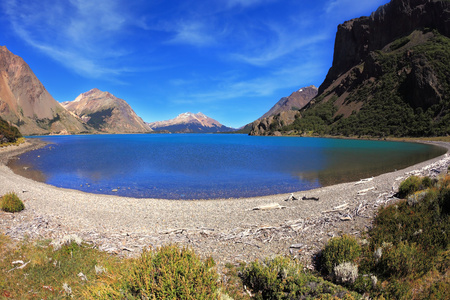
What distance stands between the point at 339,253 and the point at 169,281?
5507 mm

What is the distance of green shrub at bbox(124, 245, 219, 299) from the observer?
4.88 m

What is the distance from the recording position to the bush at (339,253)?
7309 mm

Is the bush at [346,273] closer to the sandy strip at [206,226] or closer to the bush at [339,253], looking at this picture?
the bush at [339,253]

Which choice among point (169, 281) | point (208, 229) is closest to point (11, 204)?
point (208, 229)

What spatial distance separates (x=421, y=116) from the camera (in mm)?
131000

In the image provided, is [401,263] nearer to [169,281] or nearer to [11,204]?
[169,281]

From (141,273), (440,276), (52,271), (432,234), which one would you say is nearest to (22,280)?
(52,271)

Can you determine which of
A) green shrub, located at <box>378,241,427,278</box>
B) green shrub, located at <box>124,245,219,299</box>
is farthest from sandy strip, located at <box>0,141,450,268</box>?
green shrub, located at <box>124,245,219,299</box>

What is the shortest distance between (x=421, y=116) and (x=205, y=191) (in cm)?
15427

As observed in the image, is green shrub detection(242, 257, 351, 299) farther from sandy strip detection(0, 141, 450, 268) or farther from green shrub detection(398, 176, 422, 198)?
green shrub detection(398, 176, 422, 198)

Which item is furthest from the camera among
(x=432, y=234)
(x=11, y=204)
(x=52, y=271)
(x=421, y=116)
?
(x=421, y=116)

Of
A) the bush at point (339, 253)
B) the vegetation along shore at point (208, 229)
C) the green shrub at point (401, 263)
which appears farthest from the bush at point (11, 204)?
the green shrub at point (401, 263)

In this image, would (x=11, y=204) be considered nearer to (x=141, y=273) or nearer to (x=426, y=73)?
(x=141, y=273)

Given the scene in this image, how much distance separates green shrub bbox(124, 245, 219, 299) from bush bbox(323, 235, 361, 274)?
12.7 feet
